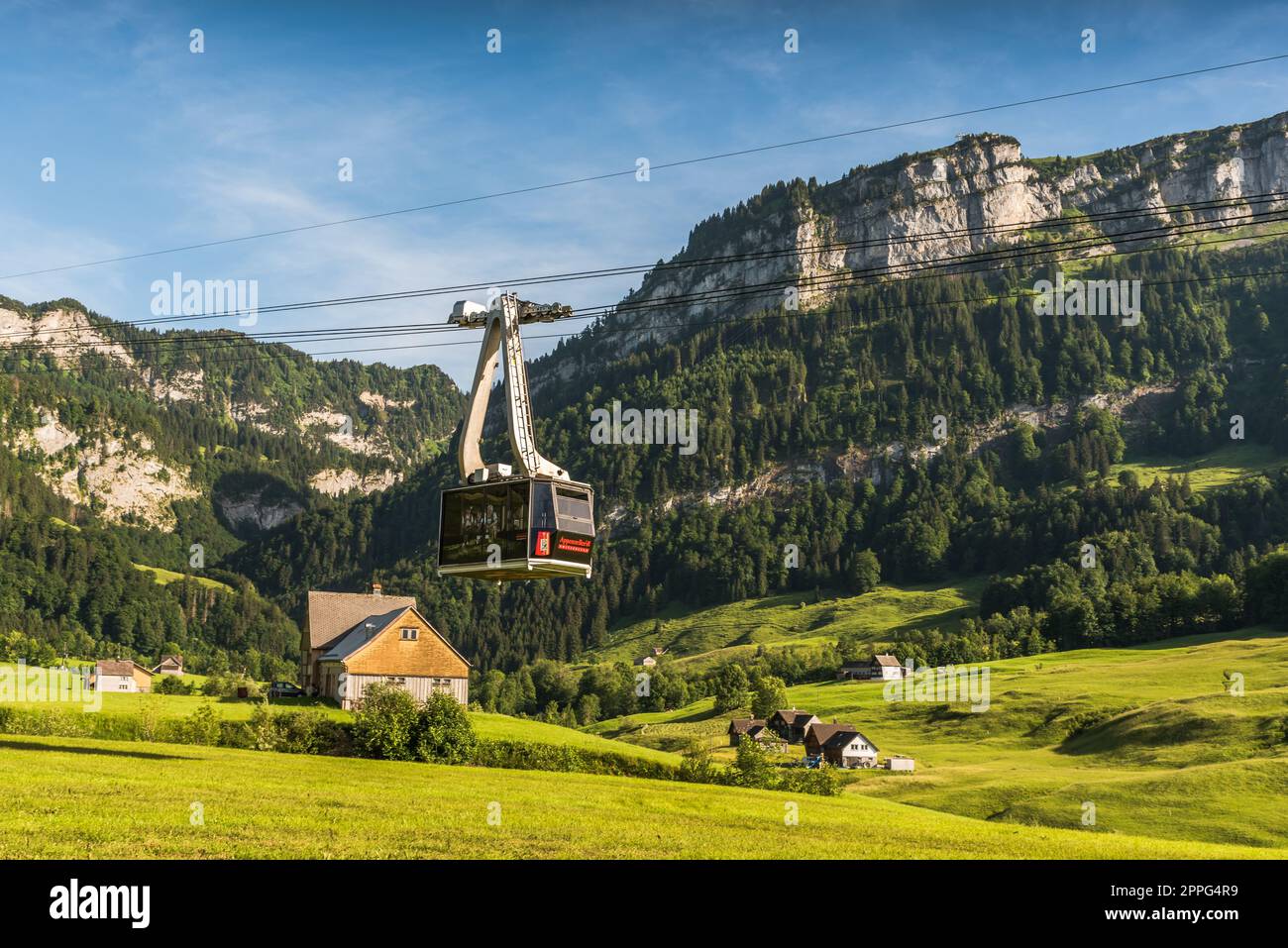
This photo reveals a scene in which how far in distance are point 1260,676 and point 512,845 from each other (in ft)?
356

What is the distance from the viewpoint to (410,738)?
60938 mm

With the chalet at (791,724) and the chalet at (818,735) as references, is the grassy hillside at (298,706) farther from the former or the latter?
the chalet at (791,724)

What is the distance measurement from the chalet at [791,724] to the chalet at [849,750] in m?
14.0

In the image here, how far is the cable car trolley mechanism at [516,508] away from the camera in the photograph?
124ft

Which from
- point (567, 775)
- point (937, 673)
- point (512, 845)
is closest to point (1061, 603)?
point (937, 673)

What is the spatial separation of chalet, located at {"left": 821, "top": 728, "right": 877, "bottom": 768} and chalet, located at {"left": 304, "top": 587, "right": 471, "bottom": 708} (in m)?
39.0

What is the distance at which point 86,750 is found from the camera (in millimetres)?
50062

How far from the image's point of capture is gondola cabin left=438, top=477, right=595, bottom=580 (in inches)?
1487

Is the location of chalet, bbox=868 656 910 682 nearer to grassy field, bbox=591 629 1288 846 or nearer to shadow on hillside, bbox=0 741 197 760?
grassy field, bbox=591 629 1288 846

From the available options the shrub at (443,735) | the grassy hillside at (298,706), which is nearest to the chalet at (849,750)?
the grassy hillside at (298,706)

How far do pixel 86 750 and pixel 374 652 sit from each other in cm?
3893

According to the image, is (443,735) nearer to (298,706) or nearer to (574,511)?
(298,706)
